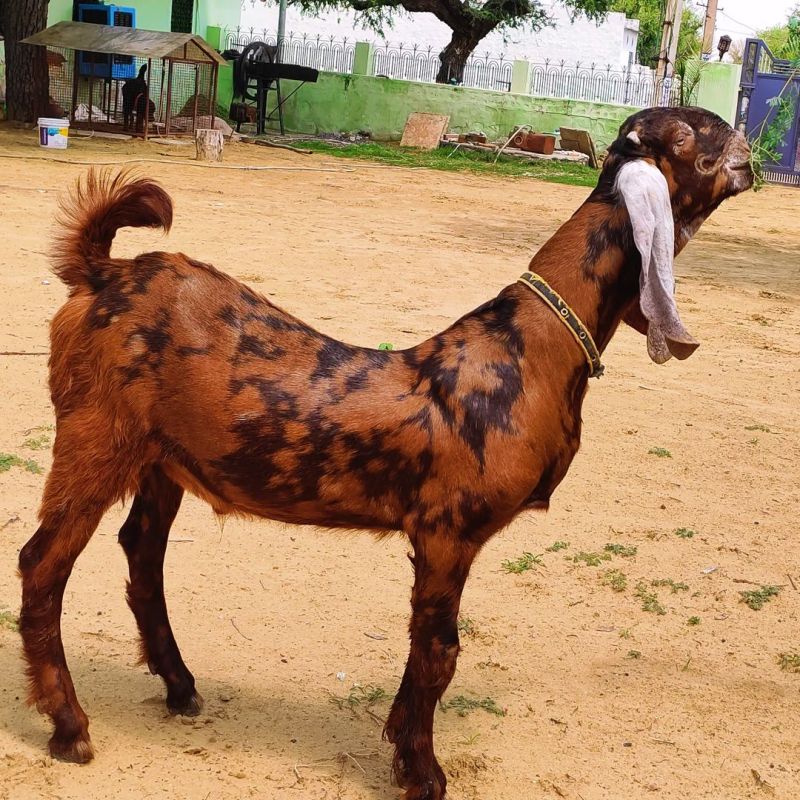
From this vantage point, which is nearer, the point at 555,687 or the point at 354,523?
the point at 354,523

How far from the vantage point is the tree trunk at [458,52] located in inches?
1148

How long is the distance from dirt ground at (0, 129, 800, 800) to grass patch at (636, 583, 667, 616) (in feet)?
0.10

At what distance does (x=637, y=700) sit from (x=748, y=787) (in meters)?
0.56

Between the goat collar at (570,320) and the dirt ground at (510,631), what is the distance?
1.33 meters

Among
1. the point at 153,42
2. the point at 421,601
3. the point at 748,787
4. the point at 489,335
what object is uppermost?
the point at 153,42

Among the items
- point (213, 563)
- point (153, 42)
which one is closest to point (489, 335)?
point (213, 563)

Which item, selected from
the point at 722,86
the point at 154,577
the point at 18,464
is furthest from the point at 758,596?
the point at 722,86

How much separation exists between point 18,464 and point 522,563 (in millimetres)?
2451

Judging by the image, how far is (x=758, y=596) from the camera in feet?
16.0

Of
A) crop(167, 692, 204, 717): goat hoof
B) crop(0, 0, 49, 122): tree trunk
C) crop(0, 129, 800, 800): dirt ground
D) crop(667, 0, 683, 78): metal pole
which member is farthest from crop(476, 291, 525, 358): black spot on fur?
crop(667, 0, 683, 78): metal pole

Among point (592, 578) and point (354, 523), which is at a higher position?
point (354, 523)

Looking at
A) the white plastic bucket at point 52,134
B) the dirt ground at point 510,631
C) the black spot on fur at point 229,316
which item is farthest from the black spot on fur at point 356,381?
the white plastic bucket at point 52,134

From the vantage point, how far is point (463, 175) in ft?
66.5

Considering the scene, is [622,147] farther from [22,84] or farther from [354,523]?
[22,84]
